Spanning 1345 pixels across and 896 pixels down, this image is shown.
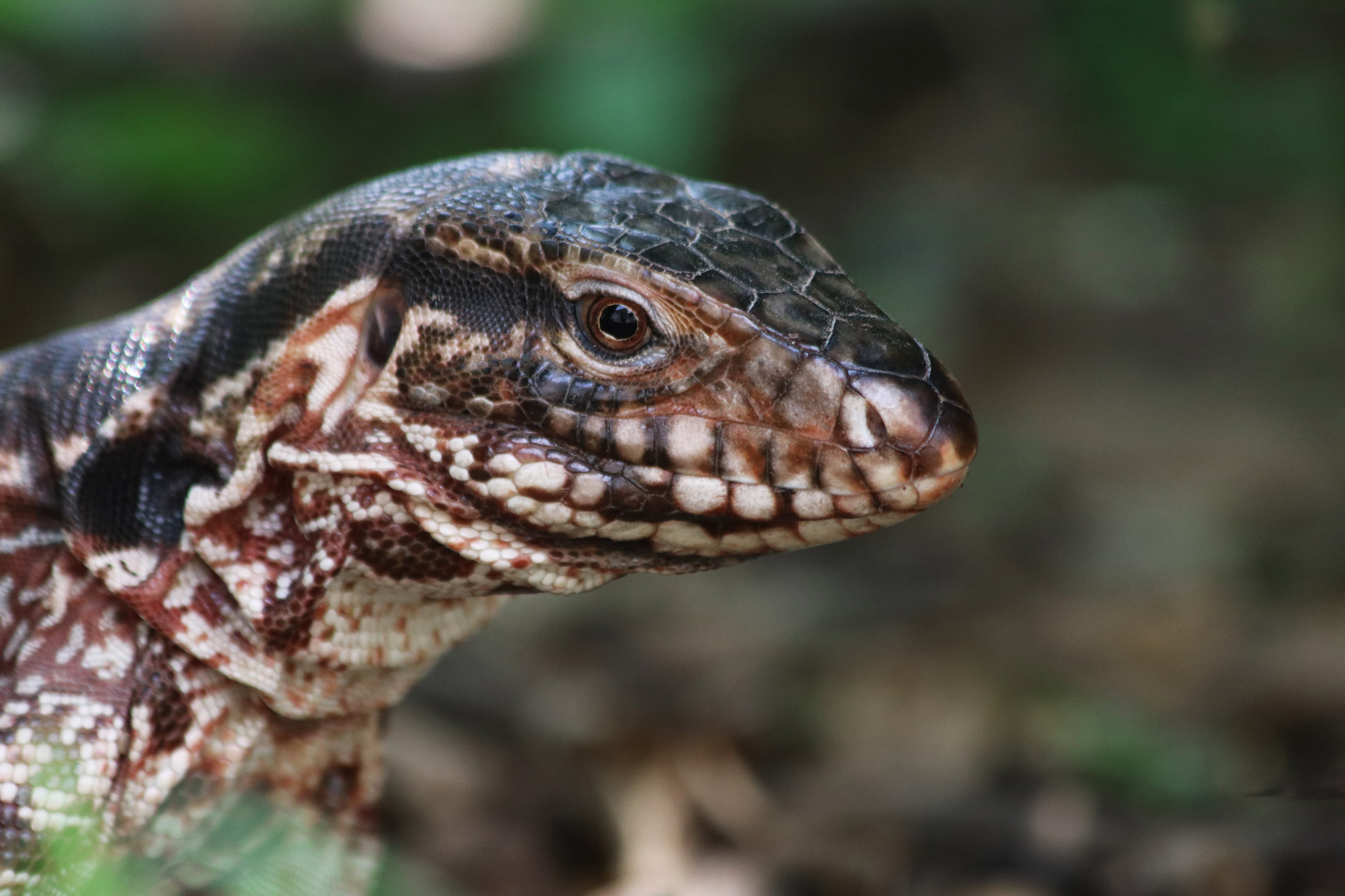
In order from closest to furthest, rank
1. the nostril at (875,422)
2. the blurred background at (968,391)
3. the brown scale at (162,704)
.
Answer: the nostril at (875,422)
the brown scale at (162,704)
the blurred background at (968,391)

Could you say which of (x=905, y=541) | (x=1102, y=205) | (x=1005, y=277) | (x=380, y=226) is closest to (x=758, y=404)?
(x=380, y=226)

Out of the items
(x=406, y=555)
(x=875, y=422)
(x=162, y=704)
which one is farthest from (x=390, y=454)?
(x=875, y=422)

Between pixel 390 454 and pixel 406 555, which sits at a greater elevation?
pixel 390 454

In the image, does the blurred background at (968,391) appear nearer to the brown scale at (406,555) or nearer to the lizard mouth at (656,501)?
the lizard mouth at (656,501)

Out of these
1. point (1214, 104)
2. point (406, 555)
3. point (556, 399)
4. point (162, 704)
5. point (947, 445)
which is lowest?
point (162, 704)

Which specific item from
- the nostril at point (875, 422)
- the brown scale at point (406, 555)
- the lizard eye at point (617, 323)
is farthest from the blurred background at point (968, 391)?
the lizard eye at point (617, 323)

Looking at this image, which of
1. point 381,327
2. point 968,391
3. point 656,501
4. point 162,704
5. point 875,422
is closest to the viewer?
point 875,422

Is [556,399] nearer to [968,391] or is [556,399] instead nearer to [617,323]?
[617,323]
